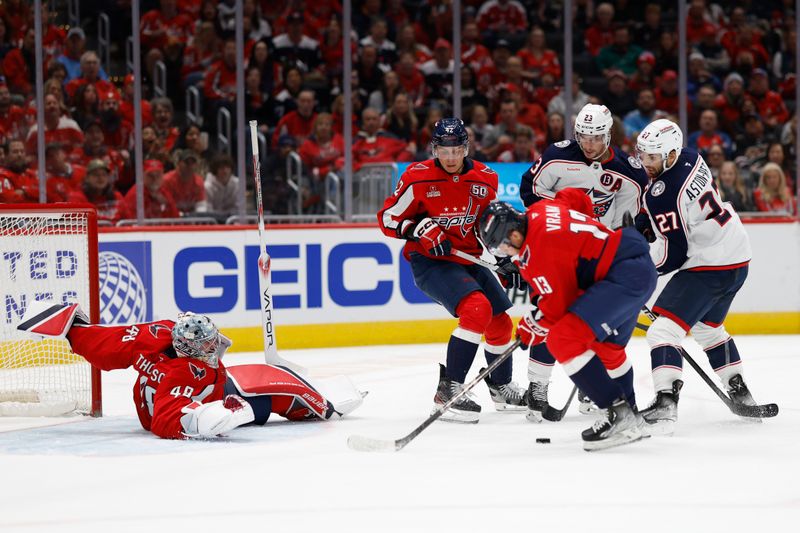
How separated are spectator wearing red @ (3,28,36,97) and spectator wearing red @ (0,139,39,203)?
0.38 meters

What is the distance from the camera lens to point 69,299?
5.44 m

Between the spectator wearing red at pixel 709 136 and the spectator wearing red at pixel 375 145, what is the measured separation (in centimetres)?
228

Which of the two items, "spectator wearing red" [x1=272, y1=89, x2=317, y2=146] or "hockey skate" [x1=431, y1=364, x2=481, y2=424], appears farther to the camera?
"spectator wearing red" [x1=272, y1=89, x2=317, y2=146]

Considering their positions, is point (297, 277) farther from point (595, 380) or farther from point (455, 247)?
point (595, 380)

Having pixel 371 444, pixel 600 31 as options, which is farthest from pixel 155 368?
pixel 600 31

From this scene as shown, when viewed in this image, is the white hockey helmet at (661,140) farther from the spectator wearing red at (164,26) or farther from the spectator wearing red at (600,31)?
the spectator wearing red at (600,31)

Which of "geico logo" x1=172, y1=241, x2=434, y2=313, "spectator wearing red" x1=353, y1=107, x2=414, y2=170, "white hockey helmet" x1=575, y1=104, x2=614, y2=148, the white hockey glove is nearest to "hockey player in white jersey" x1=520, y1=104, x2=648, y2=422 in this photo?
"white hockey helmet" x1=575, y1=104, x2=614, y2=148

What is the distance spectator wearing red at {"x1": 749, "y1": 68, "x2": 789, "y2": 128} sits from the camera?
9328mm

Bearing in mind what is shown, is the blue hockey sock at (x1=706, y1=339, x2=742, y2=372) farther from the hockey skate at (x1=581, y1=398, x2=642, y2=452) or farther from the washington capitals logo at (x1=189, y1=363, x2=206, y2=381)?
the washington capitals logo at (x1=189, y1=363, x2=206, y2=381)

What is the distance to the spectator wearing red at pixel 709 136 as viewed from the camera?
8.91 meters

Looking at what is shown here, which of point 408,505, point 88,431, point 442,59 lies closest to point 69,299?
point 88,431

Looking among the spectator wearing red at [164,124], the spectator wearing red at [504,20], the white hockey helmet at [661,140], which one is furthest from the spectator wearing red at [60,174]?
the white hockey helmet at [661,140]

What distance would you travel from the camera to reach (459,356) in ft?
15.9

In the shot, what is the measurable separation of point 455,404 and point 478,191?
936 millimetres
